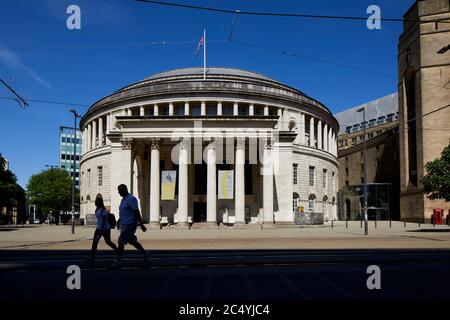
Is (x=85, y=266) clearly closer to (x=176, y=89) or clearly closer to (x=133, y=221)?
(x=133, y=221)

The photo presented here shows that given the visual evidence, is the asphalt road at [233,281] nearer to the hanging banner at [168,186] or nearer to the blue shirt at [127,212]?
the blue shirt at [127,212]

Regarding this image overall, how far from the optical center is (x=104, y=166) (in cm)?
7231

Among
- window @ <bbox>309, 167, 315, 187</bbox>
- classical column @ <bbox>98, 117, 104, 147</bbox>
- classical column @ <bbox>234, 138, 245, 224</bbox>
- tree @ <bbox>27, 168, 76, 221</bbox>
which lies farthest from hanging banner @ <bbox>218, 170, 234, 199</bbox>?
tree @ <bbox>27, 168, 76, 221</bbox>

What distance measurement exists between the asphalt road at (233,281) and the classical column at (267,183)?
39.4m

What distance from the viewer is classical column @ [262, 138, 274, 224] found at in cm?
5227

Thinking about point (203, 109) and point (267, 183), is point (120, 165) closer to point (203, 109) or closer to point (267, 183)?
point (203, 109)

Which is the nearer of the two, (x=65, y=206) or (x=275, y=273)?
(x=275, y=273)

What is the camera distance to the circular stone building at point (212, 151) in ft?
174

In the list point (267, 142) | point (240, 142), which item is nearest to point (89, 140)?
point (240, 142)

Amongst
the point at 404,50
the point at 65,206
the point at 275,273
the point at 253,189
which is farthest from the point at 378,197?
the point at 275,273

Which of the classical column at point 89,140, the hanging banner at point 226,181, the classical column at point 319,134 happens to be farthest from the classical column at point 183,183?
the classical column at point 89,140

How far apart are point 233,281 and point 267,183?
1767 inches

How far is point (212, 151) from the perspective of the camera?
52656 millimetres
